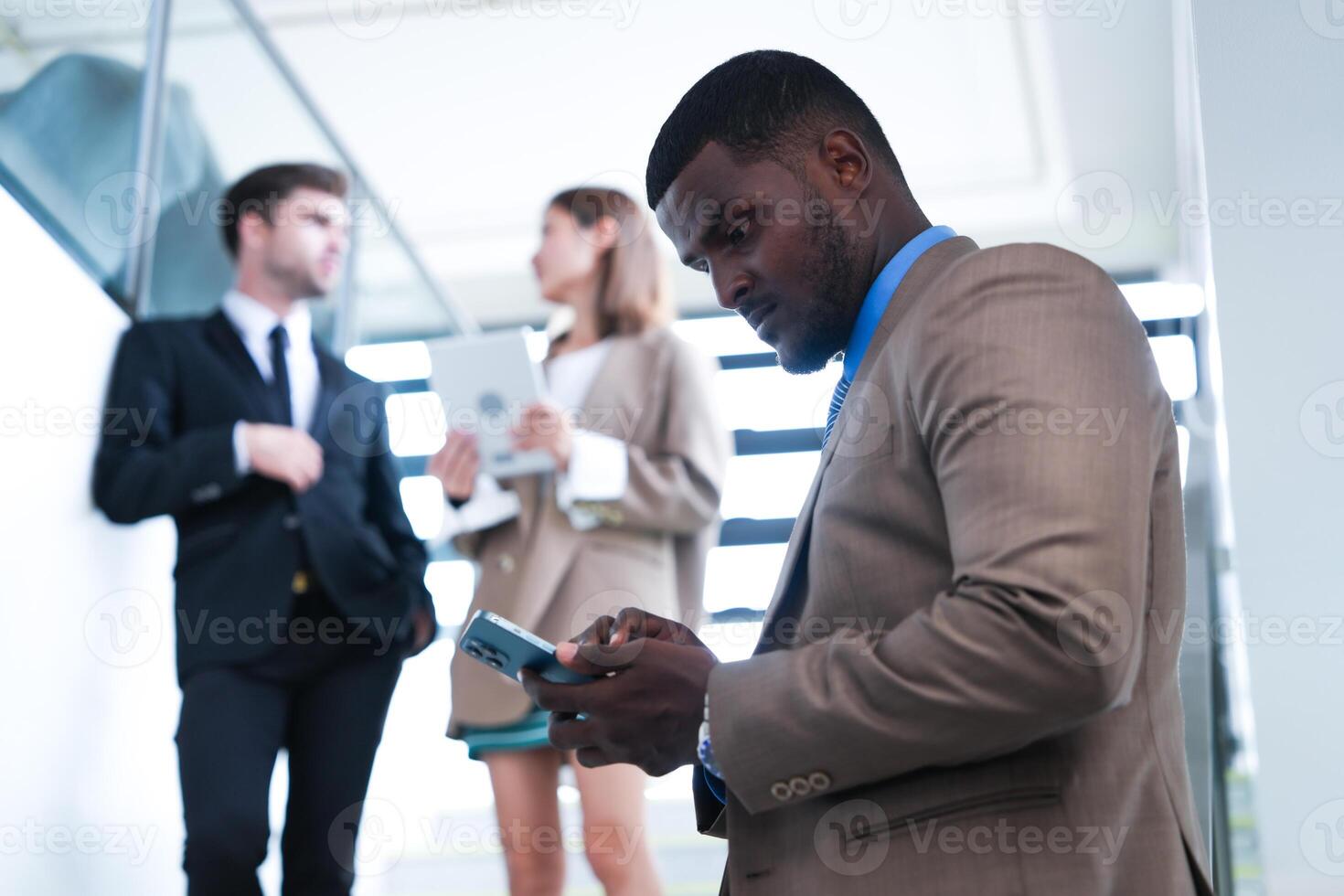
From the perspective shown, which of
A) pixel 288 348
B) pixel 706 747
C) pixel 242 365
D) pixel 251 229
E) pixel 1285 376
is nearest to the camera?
pixel 706 747

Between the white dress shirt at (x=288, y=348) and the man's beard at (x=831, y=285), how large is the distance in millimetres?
2133

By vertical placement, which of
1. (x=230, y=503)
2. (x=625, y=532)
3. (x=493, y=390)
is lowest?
(x=625, y=532)

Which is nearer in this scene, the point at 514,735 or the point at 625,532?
the point at 514,735

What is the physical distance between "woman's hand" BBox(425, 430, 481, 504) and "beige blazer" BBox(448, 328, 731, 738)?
4.4 inches

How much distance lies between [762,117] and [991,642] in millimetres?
717

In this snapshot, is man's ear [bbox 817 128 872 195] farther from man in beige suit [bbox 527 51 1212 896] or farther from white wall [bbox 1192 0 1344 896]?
white wall [bbox 1192 0 1344 896]

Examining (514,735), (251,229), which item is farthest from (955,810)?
(251,229)

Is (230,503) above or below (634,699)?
above

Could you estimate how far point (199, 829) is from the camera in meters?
2.79

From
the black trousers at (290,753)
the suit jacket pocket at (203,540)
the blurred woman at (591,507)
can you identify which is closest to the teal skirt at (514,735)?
the blurred woman at (591,507)

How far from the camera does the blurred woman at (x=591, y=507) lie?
10.2 feet

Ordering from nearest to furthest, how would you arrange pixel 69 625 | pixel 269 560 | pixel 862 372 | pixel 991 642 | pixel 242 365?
1. pixel 991 642
2. pixel 862 372
3. pixel 69 625
4. pixel 269 560
5. pixel 242 365

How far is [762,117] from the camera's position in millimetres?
1597

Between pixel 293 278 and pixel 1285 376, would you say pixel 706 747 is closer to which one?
pixel 1285 376
